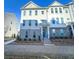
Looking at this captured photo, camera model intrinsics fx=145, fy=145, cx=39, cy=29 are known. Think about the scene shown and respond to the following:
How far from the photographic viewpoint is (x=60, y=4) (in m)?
1.56

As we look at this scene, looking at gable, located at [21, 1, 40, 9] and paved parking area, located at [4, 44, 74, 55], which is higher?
gable, located at [21, 1, 40, 9]

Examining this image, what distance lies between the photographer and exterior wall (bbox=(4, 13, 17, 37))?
1499 millimetres

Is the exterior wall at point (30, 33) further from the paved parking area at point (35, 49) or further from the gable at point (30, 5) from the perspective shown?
the gable at point (30, 5)

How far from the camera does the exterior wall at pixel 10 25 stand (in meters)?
1.50

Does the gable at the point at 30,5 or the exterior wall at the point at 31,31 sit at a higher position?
the gable at the point at 30,5

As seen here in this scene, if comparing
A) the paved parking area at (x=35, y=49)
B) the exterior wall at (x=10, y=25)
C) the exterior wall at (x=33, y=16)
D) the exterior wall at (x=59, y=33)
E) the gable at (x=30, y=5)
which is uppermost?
the gable at (x=30, y=5)

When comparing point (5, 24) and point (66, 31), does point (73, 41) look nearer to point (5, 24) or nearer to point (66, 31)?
point (66, 31)

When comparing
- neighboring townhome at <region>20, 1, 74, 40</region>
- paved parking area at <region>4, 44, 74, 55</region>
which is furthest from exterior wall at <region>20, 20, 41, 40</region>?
paved parking area at <region>4, 44, 74, 55</region>

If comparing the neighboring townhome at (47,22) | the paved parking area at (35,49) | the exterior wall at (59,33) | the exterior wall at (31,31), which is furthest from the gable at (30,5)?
the paved parking area at (35,49)

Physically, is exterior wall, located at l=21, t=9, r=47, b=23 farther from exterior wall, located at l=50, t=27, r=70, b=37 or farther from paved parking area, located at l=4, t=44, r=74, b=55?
paved parking area, located at l=4, t=44, r=74, b=55

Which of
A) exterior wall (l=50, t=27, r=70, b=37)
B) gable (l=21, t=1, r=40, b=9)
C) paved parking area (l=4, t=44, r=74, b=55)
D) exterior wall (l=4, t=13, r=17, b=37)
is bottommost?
paved parking area (l=4, t=44, r=74, b=55)

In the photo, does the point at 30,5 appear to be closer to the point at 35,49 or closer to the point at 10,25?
the point at 10,25
